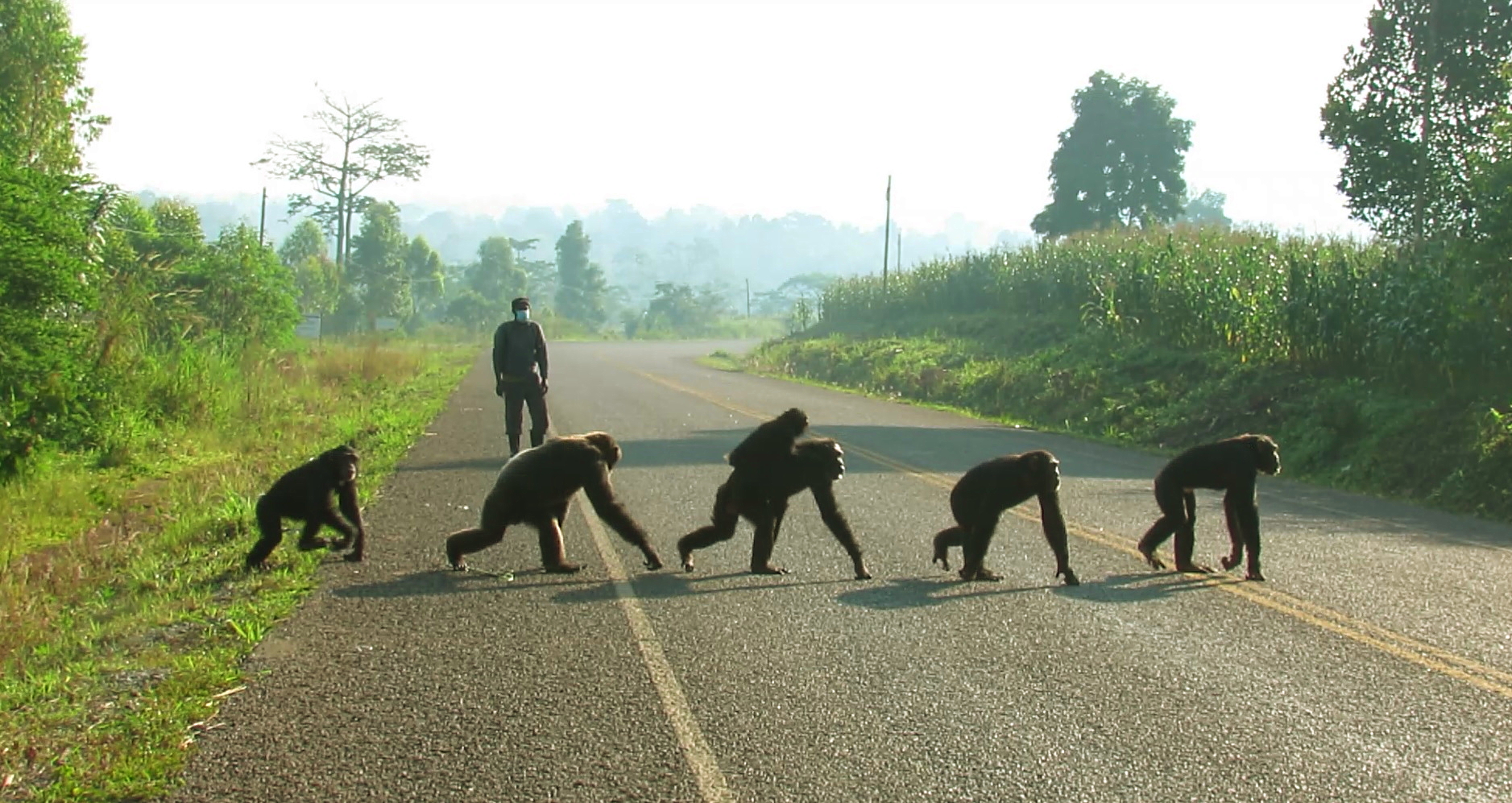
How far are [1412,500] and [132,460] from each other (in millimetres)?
15474

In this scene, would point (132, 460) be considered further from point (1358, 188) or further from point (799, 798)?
point (1358, 188)

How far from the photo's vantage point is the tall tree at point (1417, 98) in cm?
2611

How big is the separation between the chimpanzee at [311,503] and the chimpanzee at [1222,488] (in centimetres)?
559

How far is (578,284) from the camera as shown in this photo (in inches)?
5079

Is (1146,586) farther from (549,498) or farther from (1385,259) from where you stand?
(1385,259)

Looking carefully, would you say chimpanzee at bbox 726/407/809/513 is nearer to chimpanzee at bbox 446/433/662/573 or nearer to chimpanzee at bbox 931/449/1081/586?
chimpanzee at bbox 446/433/662/573

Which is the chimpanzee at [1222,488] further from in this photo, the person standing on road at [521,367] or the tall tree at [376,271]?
the tall tree at [376,271]

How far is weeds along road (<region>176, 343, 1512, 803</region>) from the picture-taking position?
539 centimetres

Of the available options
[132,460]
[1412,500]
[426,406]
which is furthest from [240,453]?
[1412,500]

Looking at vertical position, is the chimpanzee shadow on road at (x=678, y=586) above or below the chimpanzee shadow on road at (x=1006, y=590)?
below

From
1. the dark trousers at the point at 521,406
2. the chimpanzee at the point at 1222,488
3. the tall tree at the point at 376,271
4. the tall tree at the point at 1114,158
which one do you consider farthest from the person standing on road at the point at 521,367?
the tall tree at the point at 376,271

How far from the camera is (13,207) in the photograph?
15680 mm

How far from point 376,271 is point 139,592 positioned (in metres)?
80.3

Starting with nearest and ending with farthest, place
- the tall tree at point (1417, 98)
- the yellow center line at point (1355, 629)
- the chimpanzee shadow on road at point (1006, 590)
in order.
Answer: the yellow center line at point (1355, 629) < the chimpanzee shadow on road at point (1006, 590) < the tall tree at point (1417, 98)
